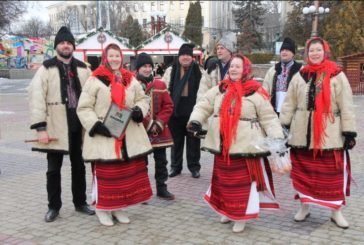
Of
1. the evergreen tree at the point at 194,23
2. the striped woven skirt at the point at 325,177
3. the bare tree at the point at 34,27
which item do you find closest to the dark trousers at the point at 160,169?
the striped woven skirt at the point at 325,177

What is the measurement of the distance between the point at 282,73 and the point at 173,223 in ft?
9.23

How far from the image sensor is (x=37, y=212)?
5477 millimetres

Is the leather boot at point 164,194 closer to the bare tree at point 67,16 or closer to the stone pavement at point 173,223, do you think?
the stone pavement at point 173,223

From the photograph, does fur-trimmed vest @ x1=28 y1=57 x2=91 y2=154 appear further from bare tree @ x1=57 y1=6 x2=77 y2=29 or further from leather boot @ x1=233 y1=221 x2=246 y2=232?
bare tree @ x1=57 y1=6 x2=77 y2=29

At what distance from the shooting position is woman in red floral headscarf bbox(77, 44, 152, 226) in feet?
15.5

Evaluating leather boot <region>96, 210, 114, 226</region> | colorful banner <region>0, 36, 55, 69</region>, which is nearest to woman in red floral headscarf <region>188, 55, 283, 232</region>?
leather boot <region>96, 210, 114, 226</region>

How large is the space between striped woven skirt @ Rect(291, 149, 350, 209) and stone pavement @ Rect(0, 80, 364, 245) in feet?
0.91

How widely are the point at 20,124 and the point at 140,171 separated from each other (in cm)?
887

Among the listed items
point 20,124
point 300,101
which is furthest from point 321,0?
point 300,101

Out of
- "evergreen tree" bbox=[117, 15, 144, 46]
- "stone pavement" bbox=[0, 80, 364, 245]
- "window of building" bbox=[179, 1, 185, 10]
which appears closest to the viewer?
"stone pavement" bbox=[0, 80, 364, 245]

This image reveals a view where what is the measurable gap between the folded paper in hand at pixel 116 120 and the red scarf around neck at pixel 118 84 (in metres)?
0.05

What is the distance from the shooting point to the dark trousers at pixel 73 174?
5098mm

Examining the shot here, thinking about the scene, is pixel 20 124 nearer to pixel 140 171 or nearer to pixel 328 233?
pixel 140 171

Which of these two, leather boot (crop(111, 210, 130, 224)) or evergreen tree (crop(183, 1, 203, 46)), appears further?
evergreen tree (crop(183, 1, 203, 46))
